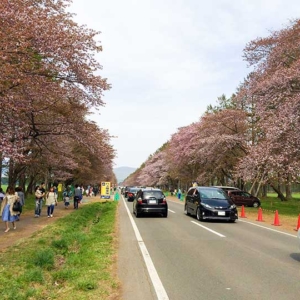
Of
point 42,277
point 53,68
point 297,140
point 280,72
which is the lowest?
point 42,277

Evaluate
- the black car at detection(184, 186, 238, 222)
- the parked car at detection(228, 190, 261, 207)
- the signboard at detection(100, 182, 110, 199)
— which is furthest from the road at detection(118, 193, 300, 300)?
the signboard at detection(100, 182, 110, 199)

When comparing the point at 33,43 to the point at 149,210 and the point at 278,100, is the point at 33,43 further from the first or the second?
the point at 278,100

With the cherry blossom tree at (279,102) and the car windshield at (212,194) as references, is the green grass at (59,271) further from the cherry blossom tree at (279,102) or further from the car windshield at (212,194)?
the cherry blossom tree at (279,102)

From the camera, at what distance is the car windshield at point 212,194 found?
57.3ft

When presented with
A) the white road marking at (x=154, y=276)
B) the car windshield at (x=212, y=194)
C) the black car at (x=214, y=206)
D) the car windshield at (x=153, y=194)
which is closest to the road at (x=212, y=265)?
the white road marking at (x=154, y=276)

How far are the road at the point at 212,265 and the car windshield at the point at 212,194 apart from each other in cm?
450

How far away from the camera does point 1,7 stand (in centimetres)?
1037

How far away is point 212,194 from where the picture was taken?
17812mm

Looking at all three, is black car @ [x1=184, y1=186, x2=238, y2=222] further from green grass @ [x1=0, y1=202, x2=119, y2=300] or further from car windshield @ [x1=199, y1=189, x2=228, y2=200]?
green grass @ [x1=0, y1=202, x2=119, y2=300]

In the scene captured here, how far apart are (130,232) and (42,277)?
6.71m

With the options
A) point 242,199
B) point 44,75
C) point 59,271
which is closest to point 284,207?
point 242,199

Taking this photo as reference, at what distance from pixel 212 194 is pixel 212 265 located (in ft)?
33.7

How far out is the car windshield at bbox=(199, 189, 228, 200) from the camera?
17469 mm

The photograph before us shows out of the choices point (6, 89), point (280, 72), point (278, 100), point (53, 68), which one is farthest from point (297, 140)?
point (6, 89)
